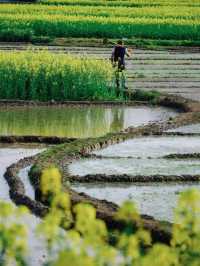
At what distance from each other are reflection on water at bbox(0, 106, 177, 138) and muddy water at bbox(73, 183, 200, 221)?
12.8 feet

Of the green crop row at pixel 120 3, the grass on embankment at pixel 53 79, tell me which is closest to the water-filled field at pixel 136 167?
the grass on embankment at pixel 53 79

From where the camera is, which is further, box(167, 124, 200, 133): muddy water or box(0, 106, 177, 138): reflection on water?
box(0, 106, 177, 138): reflection on water

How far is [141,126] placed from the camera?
1453cm

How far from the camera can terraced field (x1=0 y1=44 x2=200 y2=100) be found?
20.4 m

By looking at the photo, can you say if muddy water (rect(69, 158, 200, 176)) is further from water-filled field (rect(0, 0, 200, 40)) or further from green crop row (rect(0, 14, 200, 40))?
green crop row (rect(0, 14, 200, 40))

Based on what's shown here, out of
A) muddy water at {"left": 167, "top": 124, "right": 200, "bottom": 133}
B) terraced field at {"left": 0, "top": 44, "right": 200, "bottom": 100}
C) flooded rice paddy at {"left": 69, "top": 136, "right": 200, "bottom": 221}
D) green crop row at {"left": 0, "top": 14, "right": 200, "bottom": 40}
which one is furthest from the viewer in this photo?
green crop row at {"left": 0, "top": 14, "right": 200, "bottom": 40}

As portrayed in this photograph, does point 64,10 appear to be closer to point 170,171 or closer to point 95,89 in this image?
point 95,89

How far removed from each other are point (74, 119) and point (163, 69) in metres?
8.59

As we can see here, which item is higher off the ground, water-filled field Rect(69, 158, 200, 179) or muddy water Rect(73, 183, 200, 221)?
muddy water Rect(73, 183, 200, 221)

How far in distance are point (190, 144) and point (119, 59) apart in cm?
656

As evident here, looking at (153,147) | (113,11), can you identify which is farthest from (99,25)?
(153,147)

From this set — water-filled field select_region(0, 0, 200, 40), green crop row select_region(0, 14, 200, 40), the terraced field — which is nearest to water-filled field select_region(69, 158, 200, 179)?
the terraced field

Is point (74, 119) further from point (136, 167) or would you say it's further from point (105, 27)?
point (105, 27)

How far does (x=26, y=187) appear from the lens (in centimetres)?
1030
